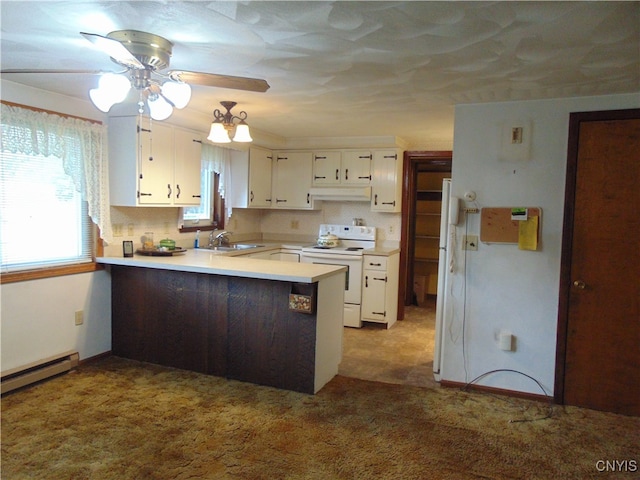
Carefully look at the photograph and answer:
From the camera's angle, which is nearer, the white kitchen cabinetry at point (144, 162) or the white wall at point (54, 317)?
the white wall at point (54, 317)

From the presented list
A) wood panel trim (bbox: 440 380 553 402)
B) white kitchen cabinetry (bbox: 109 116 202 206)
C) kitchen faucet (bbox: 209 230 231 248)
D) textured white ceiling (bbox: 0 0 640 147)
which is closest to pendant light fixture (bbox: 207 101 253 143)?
textured white ceiling (bbox: 0 0 640 147)

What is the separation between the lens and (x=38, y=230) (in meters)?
3.46

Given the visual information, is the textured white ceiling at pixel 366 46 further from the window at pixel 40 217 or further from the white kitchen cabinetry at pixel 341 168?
the white kitchen cabinetry at pixel 341 168

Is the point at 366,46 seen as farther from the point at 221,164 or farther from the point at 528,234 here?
the point at 221,164

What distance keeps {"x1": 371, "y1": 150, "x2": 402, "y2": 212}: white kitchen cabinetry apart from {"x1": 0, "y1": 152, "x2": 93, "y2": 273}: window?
10.1 feet

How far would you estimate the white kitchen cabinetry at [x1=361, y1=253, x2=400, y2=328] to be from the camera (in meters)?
5.23

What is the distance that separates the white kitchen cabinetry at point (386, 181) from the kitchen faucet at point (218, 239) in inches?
69.5

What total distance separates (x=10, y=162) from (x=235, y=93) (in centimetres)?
162

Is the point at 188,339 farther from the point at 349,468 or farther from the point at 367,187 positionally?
the point at 367,187

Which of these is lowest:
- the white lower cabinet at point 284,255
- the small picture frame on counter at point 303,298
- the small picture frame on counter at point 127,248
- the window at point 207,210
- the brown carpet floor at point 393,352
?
the brown carpet floor at point 393,352

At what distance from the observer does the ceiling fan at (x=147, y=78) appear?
2.09m

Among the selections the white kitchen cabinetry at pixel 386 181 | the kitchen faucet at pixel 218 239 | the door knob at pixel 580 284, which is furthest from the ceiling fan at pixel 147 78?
the white kitchen cabinetry at pixel 386 181

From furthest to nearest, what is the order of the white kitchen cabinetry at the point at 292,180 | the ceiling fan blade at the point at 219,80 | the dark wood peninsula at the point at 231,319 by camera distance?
the white kitchen cabinetry at the point at 292,180 → the dark wood peninsula at the point at 231,319 → the ceiling fan blade at the point at 219,80

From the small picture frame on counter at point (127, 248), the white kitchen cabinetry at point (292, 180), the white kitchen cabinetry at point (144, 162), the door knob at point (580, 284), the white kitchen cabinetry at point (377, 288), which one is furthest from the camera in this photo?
the white kitchen cabinetry at point (292, 180)
